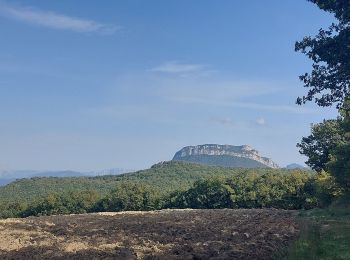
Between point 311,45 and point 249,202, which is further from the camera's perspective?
point 249,202

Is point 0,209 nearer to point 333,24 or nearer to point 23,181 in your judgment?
point 333,24

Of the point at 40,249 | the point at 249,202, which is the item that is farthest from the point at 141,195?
the point at 40,249

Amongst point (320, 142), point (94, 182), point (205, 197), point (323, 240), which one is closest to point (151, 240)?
point (323, 240)

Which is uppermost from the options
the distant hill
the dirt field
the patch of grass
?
the distant hill

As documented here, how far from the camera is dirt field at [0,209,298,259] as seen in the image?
1731 cm

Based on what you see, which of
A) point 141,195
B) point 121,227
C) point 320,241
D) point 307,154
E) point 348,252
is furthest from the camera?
point 141,195

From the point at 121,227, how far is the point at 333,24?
17.4 m

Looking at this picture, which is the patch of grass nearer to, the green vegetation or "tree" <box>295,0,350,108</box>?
"tree" <box>295,0,350,108</box>

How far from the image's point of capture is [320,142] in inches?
2518

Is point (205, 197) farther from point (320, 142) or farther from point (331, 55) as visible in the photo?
point (331, 55)

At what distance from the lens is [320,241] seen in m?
19.1

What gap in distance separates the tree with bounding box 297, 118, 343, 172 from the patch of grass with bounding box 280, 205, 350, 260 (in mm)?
37494

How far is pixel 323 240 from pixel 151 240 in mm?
7757

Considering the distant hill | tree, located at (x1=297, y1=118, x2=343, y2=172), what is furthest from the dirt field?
the distant hill
